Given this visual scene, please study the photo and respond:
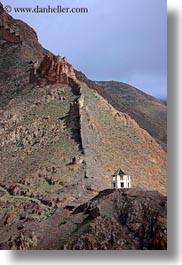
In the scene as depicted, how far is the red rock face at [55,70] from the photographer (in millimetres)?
15704

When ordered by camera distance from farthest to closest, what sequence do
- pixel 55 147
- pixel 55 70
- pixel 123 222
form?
pixel 55 70, pixel 55 147, pixel 123 222

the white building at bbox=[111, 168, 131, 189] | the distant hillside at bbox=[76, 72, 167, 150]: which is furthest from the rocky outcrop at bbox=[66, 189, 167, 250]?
the distant hillside at bbox=[76, 72, 167, 150]

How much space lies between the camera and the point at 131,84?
1520 centimetres

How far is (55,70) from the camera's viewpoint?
16.5 meters

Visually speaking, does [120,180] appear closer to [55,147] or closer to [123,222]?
[123,222]

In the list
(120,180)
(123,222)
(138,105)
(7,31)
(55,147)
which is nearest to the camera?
(123,222)

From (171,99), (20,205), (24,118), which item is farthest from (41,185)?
(171,99)

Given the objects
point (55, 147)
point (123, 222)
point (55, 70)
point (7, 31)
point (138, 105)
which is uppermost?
point (7, 31)

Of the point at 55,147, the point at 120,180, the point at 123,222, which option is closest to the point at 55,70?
the point at 55,147

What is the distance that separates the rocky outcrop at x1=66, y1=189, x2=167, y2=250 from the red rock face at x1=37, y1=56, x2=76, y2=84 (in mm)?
2553

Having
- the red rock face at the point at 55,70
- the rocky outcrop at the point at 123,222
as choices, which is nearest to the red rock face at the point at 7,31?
the red rock face at the point at 55,70

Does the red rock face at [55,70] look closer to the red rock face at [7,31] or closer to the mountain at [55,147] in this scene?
the mountain at [55,147]

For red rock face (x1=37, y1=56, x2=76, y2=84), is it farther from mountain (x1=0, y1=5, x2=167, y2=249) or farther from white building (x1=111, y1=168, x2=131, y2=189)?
white building (x1=111, y1=168, x2=131, y2=189)

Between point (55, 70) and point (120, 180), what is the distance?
2874 mm
